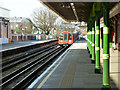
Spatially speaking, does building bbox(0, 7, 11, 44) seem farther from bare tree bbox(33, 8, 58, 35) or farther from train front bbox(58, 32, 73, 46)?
bare tree bbox(33, 8, 58, 35)

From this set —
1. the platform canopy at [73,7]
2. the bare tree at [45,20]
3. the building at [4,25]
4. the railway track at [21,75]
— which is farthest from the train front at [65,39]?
the bare tree at [45,20]

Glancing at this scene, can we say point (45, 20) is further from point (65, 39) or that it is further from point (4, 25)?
point (65, 39)

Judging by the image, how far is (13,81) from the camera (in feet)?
33.9

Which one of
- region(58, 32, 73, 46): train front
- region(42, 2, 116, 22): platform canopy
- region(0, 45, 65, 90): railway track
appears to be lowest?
region(0, 45, 65, 90): railway track

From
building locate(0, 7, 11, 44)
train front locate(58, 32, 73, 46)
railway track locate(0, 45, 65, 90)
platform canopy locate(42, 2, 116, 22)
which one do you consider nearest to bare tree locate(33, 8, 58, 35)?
building locate(0, 7, 11, 44)

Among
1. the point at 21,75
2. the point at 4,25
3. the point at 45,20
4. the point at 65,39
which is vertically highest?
the point at 45,20

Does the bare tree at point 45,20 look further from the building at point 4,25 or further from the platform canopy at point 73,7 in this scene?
the platform canopy at point 73,7

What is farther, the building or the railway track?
the building

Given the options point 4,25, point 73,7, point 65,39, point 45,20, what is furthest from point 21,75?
point 45,20

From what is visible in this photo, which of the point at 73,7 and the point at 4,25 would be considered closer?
the point at 73,7

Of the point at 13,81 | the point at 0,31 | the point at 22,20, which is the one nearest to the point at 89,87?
the point at 13,81

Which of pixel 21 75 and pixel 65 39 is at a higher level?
pixel 65 39

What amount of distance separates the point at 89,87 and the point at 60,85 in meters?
1.00

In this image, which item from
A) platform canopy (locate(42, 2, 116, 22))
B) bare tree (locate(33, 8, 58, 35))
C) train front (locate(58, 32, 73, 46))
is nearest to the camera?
platform canopy (locate(42, 2, 116, 22))
